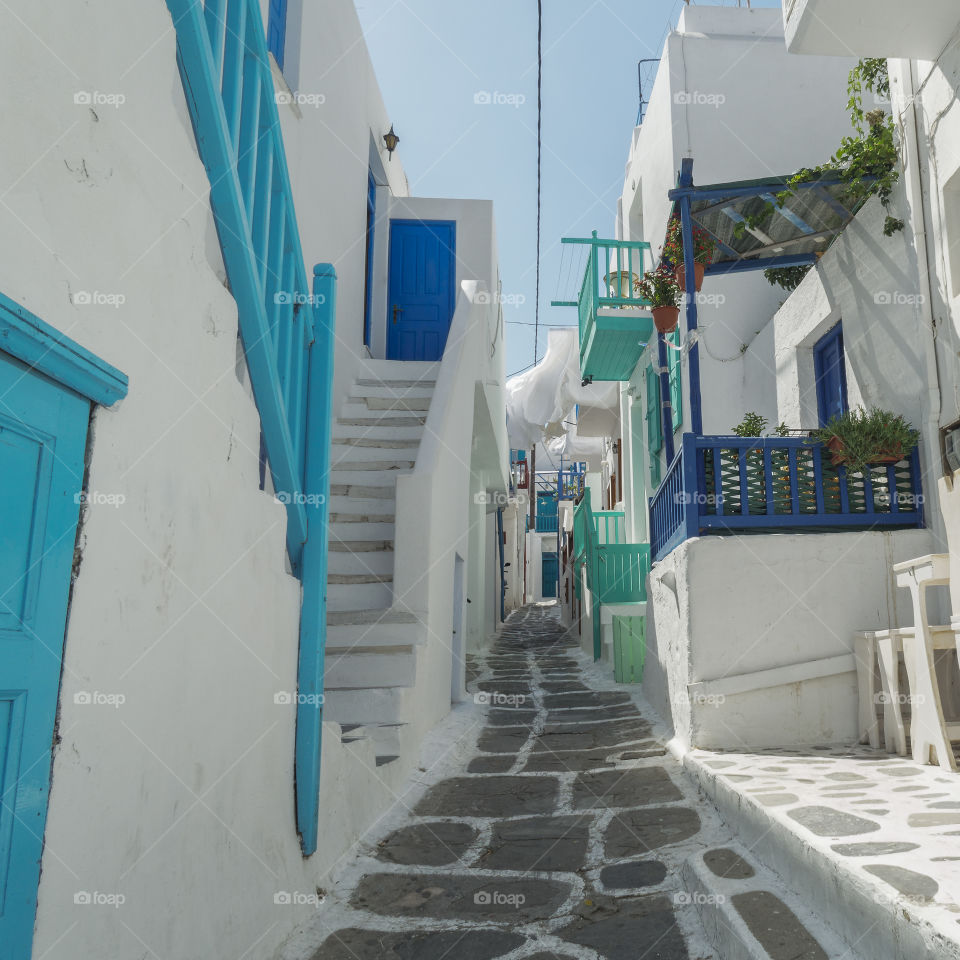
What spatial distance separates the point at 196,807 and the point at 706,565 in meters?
3.88

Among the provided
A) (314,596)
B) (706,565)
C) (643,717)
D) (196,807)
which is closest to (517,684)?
(643,717)

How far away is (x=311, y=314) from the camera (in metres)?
3.56

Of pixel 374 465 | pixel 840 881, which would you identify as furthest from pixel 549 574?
pixel 840 881

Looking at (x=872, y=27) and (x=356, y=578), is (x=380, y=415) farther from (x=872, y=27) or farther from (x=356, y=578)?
(x=872, y=27)

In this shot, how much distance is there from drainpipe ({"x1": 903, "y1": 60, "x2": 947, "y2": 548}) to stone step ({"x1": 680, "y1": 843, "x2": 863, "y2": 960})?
304 centimetres

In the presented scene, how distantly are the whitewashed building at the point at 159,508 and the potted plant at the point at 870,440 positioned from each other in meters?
3.44

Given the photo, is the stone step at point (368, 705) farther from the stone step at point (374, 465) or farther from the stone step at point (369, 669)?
the stone step at point (374, 465)

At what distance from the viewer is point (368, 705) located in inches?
187

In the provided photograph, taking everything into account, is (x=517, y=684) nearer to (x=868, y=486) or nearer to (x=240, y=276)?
(x=868, y=486)

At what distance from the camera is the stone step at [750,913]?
236cm

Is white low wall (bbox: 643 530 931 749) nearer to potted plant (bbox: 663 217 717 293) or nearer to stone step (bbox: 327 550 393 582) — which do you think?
stone step (bbox: 327 550 393 582)

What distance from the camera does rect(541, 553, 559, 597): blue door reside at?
1328 inches

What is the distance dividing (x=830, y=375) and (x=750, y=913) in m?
5.80

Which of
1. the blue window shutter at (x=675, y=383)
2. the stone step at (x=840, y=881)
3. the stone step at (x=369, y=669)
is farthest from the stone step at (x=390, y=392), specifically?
the stone step at (x=840, y=881)
